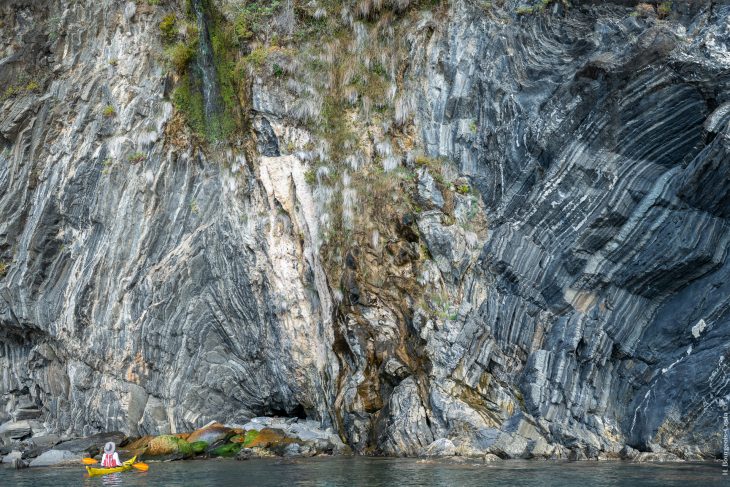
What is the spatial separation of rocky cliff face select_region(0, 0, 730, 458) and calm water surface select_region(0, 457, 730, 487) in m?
1.90

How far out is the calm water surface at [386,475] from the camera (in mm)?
15383

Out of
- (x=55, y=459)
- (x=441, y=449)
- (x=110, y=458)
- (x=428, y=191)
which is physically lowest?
(x=55, y=459)

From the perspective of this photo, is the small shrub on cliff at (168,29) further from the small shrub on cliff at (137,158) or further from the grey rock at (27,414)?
the grey rock at (27,414)

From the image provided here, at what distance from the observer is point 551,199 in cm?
2238

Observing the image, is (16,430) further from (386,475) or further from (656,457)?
(656,457)

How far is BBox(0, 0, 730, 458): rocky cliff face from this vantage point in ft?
67.0

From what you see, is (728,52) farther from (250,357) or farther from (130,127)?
(130,127)

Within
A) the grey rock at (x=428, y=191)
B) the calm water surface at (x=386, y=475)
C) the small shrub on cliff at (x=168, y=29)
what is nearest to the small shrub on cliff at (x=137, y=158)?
the small shrub on cliff at (x=168, y=29)

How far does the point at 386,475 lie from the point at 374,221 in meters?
9.43

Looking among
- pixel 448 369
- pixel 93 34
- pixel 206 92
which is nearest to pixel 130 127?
pixel 206 92

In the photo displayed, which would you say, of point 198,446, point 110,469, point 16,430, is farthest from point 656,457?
point 16,430

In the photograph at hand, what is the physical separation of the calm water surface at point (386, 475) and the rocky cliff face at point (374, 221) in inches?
74.8

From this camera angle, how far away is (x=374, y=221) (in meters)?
24.5

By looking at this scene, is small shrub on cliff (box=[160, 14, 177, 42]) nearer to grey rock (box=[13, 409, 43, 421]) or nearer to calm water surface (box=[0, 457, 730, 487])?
grey rock (box=[13, 409, 43, 421])
